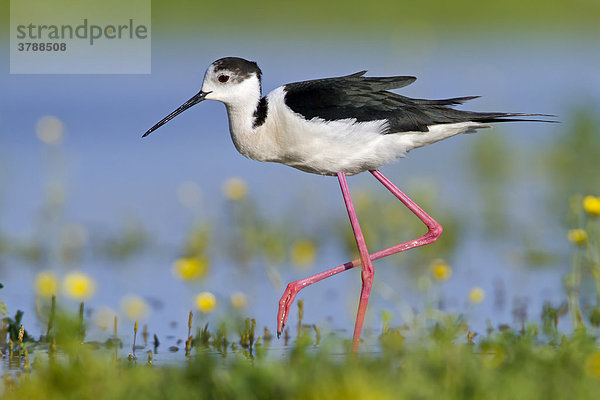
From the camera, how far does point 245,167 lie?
959cm

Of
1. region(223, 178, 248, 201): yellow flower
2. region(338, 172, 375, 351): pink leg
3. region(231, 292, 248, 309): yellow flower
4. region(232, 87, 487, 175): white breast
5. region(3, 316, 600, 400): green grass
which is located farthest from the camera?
region(223, 178, 248, 201): yellow flower

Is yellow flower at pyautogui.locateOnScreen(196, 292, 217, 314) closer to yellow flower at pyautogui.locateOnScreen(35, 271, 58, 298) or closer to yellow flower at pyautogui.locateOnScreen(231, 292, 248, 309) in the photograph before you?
yellow flower at pyautogui.locateOnScreen(231, 292, 248, 309)

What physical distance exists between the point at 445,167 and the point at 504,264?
9.54 ft

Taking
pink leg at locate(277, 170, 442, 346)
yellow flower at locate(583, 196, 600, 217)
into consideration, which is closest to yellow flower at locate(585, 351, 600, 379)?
yellow flower at locate(583, 196, 600, 217)

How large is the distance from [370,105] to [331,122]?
26 centimetres

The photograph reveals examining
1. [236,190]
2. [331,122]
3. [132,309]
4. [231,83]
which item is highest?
[231,83]

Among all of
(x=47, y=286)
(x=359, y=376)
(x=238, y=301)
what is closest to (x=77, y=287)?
(x=47, y=286)

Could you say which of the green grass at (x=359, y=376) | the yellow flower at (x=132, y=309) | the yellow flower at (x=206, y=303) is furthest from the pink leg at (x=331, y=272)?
the green grass at (x=359, y=376)

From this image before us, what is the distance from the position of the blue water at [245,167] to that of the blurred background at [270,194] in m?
0.03

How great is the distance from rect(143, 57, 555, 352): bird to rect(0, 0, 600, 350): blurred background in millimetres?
713

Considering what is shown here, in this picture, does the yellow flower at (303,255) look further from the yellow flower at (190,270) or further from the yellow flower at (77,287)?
the yellow flower at (77,287)

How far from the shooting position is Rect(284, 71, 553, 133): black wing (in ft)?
17.8

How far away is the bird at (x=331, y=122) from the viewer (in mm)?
5406

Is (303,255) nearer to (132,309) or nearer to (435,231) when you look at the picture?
(435,231)
